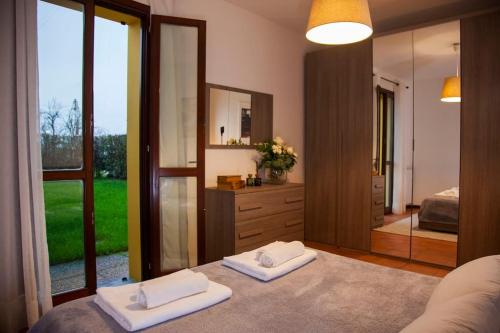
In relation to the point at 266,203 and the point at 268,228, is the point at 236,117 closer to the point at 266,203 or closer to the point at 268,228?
the point at 266,203

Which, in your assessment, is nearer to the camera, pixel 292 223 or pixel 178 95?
pixel 178 95

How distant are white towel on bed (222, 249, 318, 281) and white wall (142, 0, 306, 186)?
1.71 metres

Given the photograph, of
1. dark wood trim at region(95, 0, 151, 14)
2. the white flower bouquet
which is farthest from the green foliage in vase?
dark wood trim at region(95, 0, 151, 14)

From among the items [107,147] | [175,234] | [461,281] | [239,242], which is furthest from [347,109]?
[107,147]

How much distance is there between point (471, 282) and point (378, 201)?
9.30ft

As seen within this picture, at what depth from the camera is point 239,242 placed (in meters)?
3.11

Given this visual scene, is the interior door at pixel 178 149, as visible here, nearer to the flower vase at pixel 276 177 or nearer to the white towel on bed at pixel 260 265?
the flower vase at pixel 276 177

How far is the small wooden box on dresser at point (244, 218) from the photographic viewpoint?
3.11 metres

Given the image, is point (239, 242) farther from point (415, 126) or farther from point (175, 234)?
point (415, 126)

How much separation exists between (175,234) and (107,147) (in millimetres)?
2612

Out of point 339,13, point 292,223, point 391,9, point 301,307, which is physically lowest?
point 292,223

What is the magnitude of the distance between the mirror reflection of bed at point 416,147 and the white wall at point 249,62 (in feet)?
3.37

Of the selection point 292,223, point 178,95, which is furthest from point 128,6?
point 292,223

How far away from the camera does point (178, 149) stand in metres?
3.12
